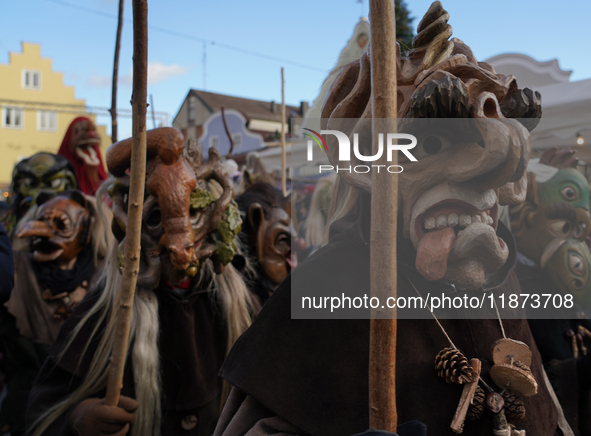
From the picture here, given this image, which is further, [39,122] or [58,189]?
[39,122]

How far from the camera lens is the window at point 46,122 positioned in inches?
925

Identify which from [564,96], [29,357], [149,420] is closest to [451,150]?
[149,420]

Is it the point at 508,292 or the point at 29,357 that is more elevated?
the point at 508,292

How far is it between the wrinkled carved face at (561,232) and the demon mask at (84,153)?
342 cm

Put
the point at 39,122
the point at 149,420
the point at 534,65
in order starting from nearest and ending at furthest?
the point at 149,420, the point at 534,65, the point at 39,122

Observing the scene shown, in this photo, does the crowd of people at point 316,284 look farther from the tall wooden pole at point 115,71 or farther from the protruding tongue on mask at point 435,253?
the tall wooden pole at point 115,71

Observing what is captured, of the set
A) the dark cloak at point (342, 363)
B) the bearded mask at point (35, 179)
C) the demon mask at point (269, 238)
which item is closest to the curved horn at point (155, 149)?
the dark cloak at point (342, 363)

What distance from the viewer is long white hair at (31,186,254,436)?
2092 millimetres

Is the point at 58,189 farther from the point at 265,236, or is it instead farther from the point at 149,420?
the point at 149,420

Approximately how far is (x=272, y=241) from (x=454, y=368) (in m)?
2.08

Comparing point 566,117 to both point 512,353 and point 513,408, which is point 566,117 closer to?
point 512,353

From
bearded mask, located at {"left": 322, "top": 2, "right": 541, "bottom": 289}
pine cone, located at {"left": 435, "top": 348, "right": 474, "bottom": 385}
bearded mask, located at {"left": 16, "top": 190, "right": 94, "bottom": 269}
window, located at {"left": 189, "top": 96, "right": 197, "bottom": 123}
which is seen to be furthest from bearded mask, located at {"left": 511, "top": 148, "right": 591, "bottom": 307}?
window, located at {"left": 189, "top": 96, "right": 197, "bottom": 123}

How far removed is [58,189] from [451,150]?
3336 mm

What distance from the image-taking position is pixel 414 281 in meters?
1.50
